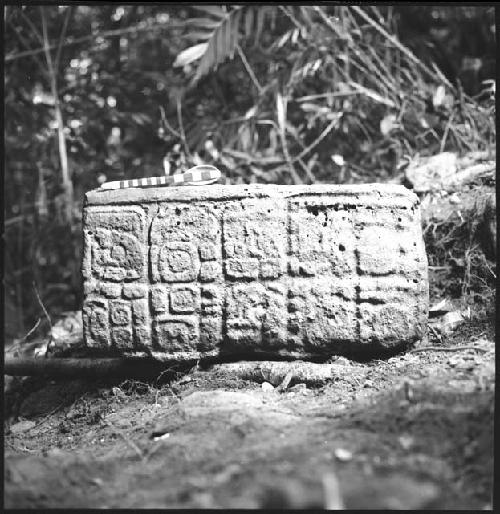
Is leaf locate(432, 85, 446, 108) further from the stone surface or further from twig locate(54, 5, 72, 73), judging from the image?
twig locate(54, 5, 72, 73)

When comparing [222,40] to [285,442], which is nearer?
[285,442]

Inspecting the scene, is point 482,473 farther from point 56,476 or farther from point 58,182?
point 58,182

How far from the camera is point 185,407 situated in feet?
6.61

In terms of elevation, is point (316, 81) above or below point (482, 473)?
above

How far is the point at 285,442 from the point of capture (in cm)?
160

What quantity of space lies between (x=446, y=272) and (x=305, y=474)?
6.12ft

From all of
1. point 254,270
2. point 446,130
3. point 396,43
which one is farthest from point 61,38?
point 254,270

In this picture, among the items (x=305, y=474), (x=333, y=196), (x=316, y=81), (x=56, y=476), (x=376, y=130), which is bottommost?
(x=56, y=476)

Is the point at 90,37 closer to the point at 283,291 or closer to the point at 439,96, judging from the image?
the point at 439,96

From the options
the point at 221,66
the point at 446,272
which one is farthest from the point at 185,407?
the point at 221,66

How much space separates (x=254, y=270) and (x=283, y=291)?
0.43ft

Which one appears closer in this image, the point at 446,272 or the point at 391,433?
the point at 391,433

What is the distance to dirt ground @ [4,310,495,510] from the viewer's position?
4.11ft

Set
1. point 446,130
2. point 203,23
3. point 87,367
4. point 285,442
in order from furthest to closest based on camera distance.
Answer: point 203,23
point 446,130
point 87,367
point 285,442
